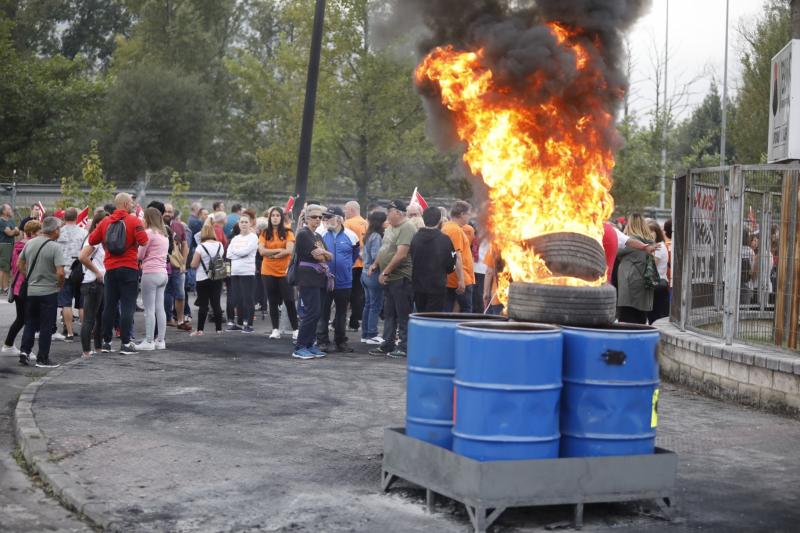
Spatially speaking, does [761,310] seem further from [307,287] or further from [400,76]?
[400,76]

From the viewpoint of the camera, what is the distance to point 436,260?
1341 cm

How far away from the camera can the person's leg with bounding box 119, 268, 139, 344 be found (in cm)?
1321

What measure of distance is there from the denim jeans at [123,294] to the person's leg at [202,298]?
256cm

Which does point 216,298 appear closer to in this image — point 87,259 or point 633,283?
point 87,259

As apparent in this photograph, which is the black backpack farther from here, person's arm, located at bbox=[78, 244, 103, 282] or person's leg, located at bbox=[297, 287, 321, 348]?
person's leg, located at bbox=[297, 287, 321, 348]

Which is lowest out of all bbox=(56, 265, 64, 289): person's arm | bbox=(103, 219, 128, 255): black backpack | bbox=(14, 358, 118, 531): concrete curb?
bbox=(14, 358, 118, 531): concrete curb

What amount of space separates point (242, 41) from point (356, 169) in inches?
1309

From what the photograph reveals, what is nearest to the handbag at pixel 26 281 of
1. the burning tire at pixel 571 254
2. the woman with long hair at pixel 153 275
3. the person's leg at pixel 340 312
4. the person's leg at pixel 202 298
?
the woman with long hair at pixel 153 275

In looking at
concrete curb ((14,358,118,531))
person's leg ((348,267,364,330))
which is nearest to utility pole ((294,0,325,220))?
person's leg ((348,267,364,330))

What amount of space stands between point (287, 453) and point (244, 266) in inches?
343

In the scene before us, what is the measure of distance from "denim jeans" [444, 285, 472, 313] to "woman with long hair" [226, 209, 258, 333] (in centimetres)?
355

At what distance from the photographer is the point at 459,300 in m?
14.9

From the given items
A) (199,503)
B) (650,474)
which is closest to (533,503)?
(650,474)

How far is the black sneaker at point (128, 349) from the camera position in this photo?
13.8 meters
